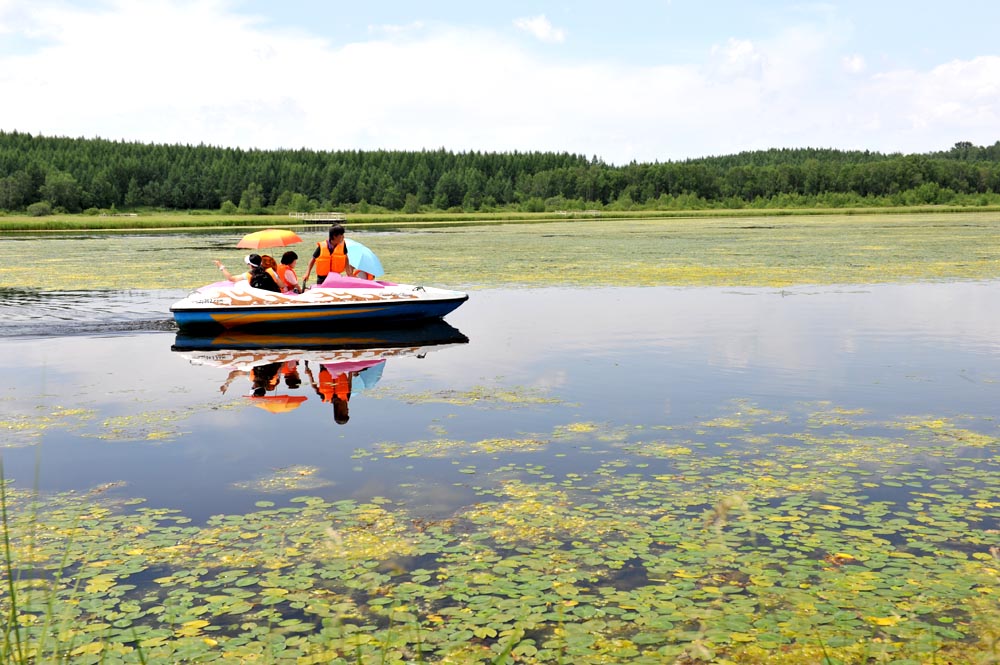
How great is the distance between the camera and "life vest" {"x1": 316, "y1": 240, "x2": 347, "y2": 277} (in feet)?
62.9

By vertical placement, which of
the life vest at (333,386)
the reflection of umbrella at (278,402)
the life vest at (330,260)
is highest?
the life vest at (330,260)

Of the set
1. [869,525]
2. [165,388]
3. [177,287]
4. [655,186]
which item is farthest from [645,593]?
[655,186]

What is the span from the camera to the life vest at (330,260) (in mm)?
19172

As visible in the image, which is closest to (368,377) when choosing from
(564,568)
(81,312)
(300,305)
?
(300,305)

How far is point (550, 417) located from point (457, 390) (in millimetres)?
2169

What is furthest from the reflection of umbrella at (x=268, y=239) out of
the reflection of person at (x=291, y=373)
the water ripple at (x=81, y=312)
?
the reflection of person at (x=291, y=373)

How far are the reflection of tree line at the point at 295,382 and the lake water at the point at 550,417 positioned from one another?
13 centimetres

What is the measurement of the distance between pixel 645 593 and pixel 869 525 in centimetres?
219

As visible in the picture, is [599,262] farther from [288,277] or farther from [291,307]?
[291,307]

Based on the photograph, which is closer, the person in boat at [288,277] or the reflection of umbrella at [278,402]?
the reflection of umbrella at [278,402]

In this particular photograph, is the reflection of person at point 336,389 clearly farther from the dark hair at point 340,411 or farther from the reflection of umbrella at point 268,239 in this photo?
the reflection of umbrella at point 268,239

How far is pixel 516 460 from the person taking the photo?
9352mm

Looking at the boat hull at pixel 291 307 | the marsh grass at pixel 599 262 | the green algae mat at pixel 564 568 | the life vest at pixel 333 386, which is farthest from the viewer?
the marsh grass at pixel 599 262

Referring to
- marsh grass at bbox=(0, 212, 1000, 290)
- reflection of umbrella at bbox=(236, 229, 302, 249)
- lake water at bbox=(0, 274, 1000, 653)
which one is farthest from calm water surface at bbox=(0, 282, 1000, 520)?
marsh grass at bbox=(0, 212, 1000, 290)
